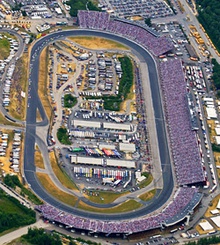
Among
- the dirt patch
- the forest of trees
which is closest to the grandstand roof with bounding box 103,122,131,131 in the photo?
the dirt patch

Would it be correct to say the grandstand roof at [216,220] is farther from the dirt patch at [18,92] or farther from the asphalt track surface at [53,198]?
the dirt patch at [18,92]

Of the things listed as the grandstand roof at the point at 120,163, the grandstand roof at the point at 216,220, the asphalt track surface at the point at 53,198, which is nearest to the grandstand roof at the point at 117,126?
the asphalt track surface at the point at 53,198

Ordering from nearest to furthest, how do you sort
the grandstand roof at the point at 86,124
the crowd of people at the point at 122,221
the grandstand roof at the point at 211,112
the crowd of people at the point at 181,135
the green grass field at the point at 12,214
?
the green grass field at the point at 12,214, the crowd of people at the point at 122,221, the crowd of people at the point at 181,135, the grandstand roof at the point at 86,124, the grandstand roof at the point at 211,112

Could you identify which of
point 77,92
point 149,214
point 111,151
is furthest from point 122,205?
point 77,92

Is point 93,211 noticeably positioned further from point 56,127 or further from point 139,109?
Result: point 139,109

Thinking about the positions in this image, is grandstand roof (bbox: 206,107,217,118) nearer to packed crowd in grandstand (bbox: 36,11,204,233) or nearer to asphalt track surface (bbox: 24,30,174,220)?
packed crowd in grandstand (bbox: 36,11,204,233)

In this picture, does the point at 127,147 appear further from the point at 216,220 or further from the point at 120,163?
the point at 216,220

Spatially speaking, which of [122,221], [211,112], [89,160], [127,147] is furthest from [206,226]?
[211,112]
